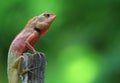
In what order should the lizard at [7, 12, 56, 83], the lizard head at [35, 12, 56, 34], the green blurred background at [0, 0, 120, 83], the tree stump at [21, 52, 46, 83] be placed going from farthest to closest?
the green blurred background at [0, 0, 120, 83], the lizard head at [35, 12, 56, 34], the lizard at [7, 12, 56, 83], the tree stump at [21, 52, 46, 83]

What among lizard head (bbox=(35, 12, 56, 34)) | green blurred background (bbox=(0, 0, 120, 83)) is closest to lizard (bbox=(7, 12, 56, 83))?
lizard head (bbox=(35, 12, 56, 34))

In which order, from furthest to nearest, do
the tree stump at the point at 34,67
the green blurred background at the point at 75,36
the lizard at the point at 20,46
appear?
the green blurred background at the point at 75,36, the lizard at the point at 20,46, the tree stump at the point at 34,67

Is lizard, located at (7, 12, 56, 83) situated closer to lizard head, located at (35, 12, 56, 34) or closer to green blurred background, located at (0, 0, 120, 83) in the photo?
lizard head, located at (35, 12, 56, 34)

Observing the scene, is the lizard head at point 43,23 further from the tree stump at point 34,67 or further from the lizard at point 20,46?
the tree stump at point 34,67

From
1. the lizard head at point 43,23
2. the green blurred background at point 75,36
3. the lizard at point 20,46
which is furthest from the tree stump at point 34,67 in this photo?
the green blurred background at point 75,36

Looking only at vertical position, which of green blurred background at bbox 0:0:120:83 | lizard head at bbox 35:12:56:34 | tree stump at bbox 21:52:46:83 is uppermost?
lizard head at bbox 35:12:56:34

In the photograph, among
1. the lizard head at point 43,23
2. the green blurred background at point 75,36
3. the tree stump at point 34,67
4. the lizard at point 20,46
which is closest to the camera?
the tree stump at point 34,67

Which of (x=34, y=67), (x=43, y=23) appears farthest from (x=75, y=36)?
(x=34, y=67)

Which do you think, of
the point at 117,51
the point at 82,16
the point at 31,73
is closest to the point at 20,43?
the point at 31,73
